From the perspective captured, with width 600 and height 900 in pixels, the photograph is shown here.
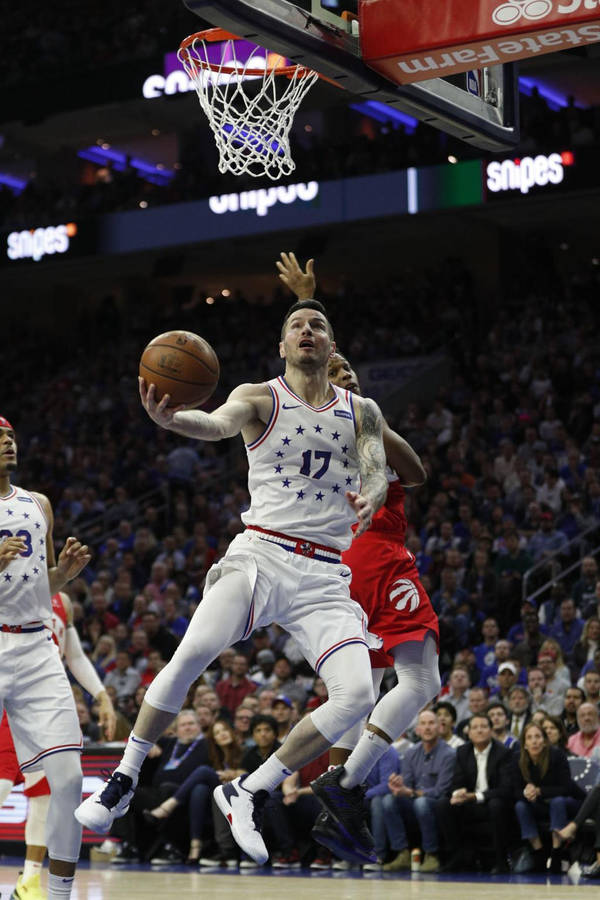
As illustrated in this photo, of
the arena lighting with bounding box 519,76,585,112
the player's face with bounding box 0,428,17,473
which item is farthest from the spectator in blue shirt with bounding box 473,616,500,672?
the arena lighting with bounding box 519,76,585,112

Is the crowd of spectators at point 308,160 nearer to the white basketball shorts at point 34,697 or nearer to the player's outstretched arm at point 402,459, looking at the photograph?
the player's outstretched arm at point 402,459

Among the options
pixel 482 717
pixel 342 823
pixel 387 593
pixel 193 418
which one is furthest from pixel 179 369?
pixel 482 717

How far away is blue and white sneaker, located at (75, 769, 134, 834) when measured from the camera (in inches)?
251

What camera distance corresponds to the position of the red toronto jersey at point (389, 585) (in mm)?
7816

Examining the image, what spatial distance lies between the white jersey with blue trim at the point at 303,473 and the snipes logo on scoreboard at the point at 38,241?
1995cm

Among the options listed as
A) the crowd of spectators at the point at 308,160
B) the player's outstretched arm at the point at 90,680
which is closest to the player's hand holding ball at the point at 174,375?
the player's outstretched arm at the point at 90,680

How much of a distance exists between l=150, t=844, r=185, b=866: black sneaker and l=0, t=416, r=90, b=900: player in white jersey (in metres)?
6.10

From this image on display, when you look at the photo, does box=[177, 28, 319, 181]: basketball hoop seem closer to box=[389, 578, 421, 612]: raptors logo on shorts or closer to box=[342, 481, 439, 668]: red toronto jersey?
box=[342, 481, 439, 668]: red toronto jersey

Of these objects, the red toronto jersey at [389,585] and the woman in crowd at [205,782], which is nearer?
the red toronto jersey at [389,585]

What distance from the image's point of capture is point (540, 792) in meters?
11.7

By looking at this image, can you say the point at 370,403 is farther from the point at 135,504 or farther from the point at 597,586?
the point at 135,504

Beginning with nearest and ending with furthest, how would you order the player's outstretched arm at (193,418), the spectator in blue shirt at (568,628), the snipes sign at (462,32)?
the player's outstretched arm at (193,418), the snipes sign at (462,32), the spectator in blue shirt at (568,628)

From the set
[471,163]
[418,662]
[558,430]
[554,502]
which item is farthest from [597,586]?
[471,163]

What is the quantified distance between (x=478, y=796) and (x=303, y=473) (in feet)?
20.3
